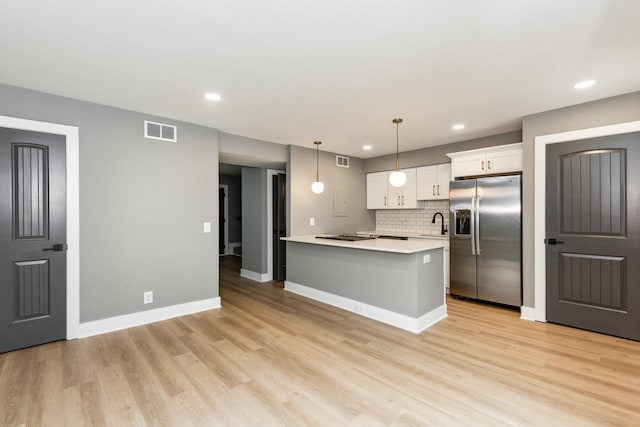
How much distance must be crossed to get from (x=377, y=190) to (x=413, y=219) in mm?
950

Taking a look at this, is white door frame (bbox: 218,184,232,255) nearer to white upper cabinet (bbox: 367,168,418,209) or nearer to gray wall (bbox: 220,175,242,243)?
gray wall (bbox: 220,175,242,243)

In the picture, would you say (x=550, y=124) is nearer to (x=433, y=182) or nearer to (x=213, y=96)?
(x=433, y=182)

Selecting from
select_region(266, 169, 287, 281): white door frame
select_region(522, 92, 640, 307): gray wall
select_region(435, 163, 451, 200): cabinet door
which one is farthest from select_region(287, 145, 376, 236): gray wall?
select_region(522, 92, 640, 307): gray wall

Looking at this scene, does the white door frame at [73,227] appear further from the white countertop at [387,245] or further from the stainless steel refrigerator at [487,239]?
the stainless steel refrigerator at [487,239]

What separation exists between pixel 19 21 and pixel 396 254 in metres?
3.64

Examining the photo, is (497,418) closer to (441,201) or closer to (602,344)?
(602,344)

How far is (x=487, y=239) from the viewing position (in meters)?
4.09

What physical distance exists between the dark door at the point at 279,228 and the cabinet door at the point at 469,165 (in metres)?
3.00

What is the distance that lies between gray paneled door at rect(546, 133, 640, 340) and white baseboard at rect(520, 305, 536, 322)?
16cm

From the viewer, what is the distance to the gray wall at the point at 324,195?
516 cm

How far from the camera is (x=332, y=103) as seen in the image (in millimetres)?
3229

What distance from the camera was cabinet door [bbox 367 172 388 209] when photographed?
19.9ft

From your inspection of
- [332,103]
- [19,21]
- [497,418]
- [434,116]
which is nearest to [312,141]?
[332,103]

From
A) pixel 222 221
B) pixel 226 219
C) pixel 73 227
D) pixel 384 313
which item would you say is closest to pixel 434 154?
pixel 384 313
